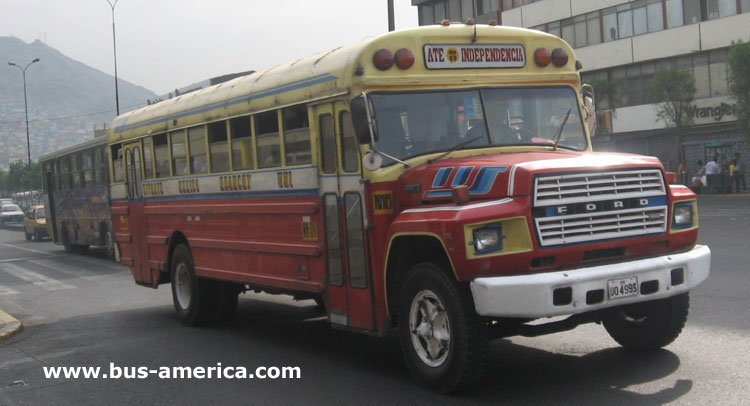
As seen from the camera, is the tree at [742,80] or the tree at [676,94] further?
the tree at [676,94]

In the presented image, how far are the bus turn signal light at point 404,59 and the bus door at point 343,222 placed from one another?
22.8 inches

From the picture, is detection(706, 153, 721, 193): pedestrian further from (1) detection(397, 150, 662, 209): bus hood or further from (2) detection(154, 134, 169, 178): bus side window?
(1) detection(397, 150, 662, 209): bus hood

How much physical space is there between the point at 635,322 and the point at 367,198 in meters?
2.38

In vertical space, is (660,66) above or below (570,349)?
above

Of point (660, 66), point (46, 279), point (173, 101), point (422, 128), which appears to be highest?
point (660, 66)

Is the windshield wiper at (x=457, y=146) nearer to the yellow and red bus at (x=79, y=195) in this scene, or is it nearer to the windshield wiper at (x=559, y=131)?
the windshield wiper at (x=559, y=131)

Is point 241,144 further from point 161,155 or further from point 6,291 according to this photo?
point 6,291

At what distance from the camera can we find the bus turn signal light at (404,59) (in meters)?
7.68

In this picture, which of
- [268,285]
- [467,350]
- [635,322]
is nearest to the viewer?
[467,350]

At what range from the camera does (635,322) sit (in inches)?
307

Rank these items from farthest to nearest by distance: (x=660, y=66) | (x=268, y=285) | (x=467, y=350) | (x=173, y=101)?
(x=660, y=66) < (x=173, y=101) < (x=268, y=285) < (x=467, y=350)

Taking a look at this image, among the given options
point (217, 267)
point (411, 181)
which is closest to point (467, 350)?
point (411, 181)

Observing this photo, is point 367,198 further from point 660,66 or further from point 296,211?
point 660,66

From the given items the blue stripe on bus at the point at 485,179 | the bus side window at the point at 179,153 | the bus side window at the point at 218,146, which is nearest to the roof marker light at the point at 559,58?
the blue stripe on bus at the point at 485,179
